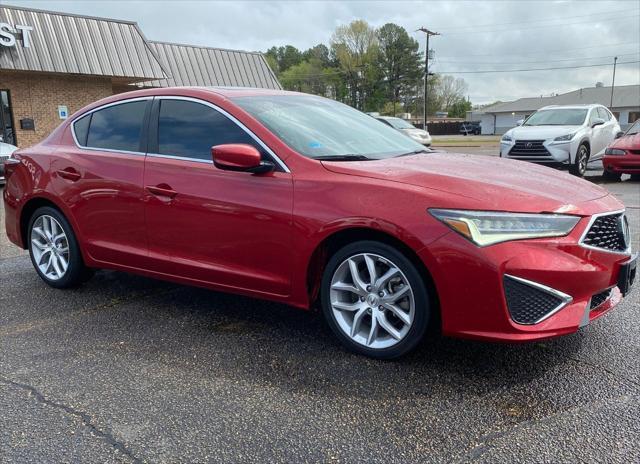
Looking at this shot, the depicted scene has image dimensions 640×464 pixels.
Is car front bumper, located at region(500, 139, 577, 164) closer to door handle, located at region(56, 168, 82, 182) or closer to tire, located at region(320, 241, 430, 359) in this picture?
tire, located at region(320, 241, 430, 359)

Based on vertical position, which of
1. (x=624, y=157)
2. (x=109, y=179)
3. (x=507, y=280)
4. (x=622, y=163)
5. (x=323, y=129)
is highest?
(x=323, y=129)

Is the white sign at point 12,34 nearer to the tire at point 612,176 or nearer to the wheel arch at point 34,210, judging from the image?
the wheel arch at point 34,210

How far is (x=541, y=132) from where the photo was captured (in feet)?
40.0

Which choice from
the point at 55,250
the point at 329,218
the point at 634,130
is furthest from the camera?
the point at 634,130

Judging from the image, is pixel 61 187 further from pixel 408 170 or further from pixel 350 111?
pixel 408 170

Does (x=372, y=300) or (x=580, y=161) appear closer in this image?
(x=372, y=300)

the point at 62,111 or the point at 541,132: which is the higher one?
the point at 62,111

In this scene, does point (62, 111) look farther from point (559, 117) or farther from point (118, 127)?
point (118, 127)

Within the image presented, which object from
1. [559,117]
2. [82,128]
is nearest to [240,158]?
[82,128]

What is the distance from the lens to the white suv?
39.2ft

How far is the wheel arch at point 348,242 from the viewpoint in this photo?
3.00 meters

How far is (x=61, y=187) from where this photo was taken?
451 centimetres

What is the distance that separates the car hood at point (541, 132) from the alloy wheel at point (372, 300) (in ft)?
33.2

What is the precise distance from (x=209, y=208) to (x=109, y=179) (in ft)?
3.39
